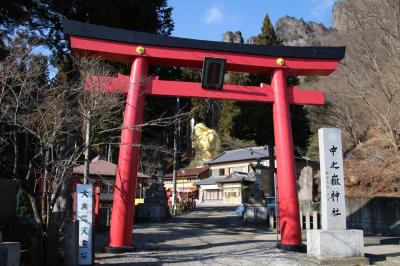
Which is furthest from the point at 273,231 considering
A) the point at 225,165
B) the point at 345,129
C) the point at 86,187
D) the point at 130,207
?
the point at 225,165

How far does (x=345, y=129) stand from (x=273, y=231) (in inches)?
431

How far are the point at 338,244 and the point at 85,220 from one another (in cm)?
542

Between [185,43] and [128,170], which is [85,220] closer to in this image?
[128,170]

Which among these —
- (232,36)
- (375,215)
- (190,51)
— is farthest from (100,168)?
(232,36)

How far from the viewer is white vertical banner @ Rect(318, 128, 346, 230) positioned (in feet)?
30.0

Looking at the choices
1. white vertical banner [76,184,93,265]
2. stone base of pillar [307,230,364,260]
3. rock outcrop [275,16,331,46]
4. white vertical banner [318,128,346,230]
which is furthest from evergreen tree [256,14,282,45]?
rock outcrop [275,16,331,46]

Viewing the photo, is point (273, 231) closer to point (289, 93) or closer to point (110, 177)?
point (289, 93)

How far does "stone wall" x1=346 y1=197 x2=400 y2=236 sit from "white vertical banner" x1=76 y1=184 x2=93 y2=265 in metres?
10.6

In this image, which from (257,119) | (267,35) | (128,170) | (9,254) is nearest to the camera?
(9,254)

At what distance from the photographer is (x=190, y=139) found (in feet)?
166

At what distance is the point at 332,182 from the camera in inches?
369

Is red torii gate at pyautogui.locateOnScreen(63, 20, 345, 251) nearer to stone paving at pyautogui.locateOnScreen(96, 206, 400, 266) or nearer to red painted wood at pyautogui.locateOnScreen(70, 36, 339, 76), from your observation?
red painted wood at pyautogui.locateOnScreen(70, 36, 339, 76)

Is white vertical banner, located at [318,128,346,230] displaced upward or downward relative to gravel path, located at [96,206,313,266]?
upward

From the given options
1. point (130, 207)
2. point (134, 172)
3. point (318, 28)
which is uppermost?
point (318, 28)
